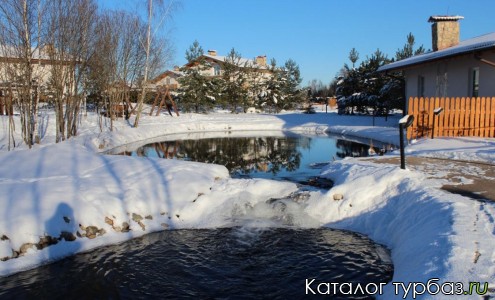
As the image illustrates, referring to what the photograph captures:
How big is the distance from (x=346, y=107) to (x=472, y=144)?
82.7 feet

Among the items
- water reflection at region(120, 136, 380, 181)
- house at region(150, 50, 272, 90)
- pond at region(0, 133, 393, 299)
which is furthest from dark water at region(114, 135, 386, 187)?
house at region(150, 50, 272, 90)

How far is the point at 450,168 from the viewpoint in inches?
332

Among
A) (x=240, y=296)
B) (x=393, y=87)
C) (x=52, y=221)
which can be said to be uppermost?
(x=393, y=87)

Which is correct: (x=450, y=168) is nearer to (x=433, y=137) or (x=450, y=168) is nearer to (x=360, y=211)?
(x=360, y=211)

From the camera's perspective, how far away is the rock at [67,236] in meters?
6.32

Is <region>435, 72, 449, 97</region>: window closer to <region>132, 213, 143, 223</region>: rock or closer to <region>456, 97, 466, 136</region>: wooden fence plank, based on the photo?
<region>456, 97, 466, 136</region>: wooden fence plank

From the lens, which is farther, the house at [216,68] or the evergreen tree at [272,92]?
the evergreen tree at [272,92]

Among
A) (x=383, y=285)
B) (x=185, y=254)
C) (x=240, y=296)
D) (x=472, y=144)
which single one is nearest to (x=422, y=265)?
(x=383, y=285)

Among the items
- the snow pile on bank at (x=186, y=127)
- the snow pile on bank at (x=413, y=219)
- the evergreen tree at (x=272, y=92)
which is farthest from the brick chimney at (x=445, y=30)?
the evergreen tree at (x=272, y=92)

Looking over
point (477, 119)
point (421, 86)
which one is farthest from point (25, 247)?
point (421, 86)

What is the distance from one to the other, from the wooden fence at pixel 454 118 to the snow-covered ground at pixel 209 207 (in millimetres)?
2525

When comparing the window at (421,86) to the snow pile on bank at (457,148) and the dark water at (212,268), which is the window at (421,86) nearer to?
the snow pile on bank at (457,148)

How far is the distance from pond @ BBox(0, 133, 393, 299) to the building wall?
11537mm

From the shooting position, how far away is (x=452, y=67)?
17766mm
